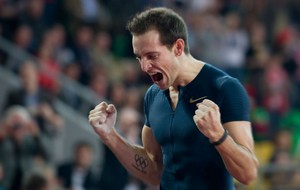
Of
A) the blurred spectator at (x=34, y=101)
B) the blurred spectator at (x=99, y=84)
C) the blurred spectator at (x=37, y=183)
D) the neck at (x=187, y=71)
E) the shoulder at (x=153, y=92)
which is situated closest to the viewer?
the neck at (x=187, y=71)

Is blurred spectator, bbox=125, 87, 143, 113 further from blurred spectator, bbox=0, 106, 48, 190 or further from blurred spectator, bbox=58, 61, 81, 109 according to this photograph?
blurred spectator, bbox=0, 106, 48, 190

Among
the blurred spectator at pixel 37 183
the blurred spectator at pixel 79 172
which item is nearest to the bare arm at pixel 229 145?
the blurred spectator at pixel 37 183

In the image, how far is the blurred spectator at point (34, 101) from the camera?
10016 mm

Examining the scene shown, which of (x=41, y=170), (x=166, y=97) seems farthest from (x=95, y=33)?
(x=166, y=97)

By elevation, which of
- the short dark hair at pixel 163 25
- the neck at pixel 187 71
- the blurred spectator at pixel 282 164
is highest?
the short dark hair at pixel 163 25

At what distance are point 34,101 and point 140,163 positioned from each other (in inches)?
205

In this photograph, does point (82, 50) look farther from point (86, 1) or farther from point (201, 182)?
point (201, 182)

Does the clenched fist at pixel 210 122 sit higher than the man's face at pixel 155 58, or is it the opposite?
the man's face at pixel 155 58

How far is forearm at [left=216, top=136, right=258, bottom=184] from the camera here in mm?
4312

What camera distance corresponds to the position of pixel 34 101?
10227 mm

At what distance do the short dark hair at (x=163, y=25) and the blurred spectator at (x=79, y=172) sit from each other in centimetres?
491

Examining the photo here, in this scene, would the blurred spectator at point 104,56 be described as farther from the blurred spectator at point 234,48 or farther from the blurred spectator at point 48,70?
the blurred spectator at point 234,48

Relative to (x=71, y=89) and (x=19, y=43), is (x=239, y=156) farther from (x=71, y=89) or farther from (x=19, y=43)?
(x=19, y=43)

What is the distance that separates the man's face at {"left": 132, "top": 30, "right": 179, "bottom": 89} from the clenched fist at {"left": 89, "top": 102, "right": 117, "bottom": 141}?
0.42m
